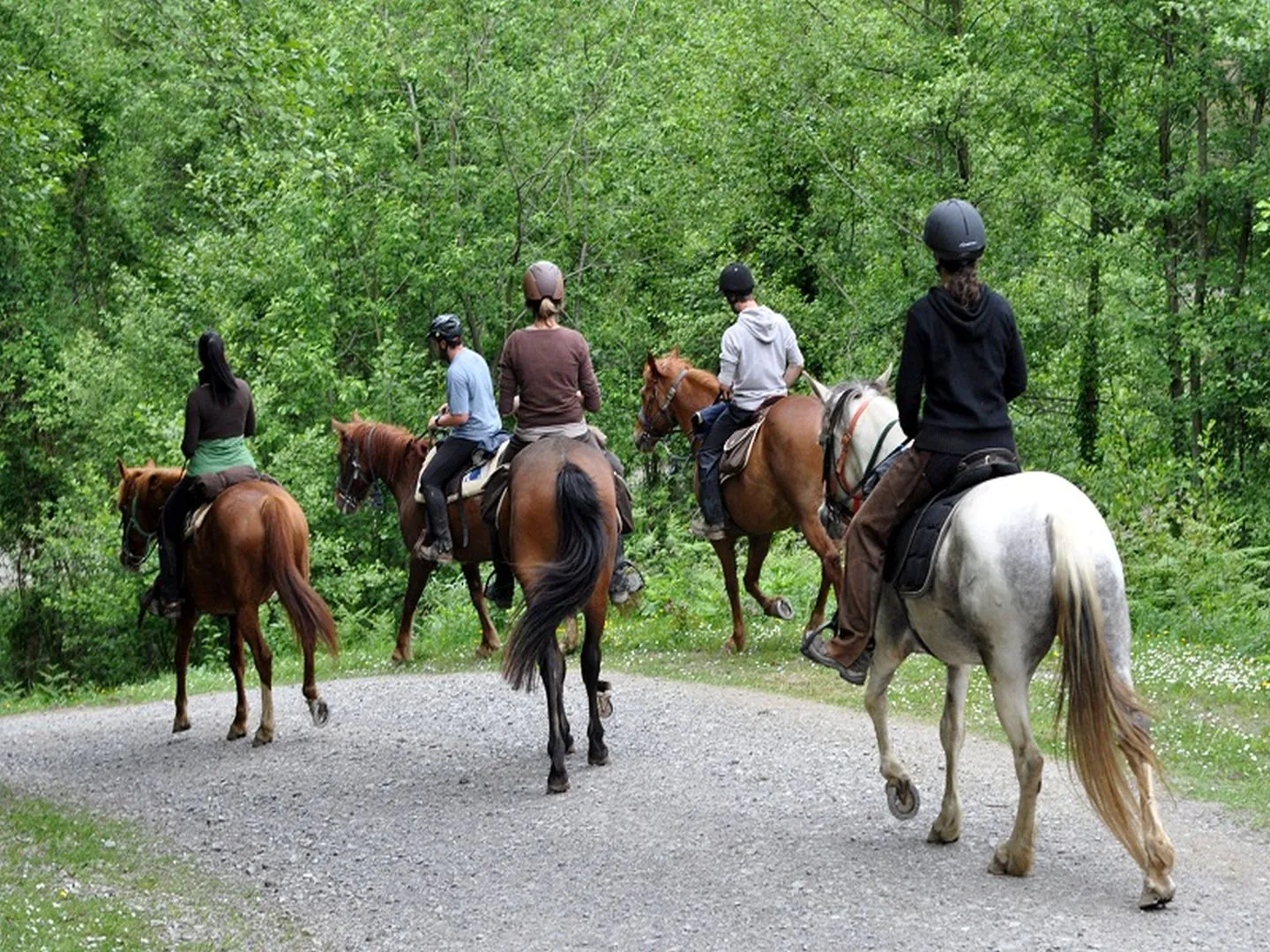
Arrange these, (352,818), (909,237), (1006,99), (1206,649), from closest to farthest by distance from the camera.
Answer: (352,818), (1206,649), (1006,99), (909,237)

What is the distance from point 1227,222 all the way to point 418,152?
14584 mm

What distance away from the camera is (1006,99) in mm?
27016

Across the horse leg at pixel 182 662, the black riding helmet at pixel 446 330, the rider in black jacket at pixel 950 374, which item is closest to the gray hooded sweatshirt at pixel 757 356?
the black riding helmet at pixel 446 330

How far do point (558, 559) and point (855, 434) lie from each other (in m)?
2.17

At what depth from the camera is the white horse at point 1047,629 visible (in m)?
7.63

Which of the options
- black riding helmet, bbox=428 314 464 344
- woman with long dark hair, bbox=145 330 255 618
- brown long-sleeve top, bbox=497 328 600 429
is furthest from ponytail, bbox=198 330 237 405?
brown long-sleeve top, bbox=497 328 600 429

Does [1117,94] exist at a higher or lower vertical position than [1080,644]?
higher

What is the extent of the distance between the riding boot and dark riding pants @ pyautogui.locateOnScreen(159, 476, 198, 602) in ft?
8.51

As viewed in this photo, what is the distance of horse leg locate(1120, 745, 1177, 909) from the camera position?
298 inches

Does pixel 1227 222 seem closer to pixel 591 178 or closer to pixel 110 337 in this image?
pixel 591 178

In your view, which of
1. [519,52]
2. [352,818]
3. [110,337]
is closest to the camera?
[352,818]

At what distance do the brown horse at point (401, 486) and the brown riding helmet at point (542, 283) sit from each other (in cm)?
526

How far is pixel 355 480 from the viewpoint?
1744cm

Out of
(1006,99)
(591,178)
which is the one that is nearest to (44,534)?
(591,178)
